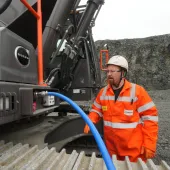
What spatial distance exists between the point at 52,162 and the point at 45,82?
Result: 1.44 m

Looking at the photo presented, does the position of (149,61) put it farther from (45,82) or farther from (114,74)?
(45,82)

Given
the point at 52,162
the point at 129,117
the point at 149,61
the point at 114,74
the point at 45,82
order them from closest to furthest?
the point at 52,162 → the point at 129,117 → the point at 114,74 → the point at 45,82 → the point at 149,61

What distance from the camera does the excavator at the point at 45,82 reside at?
154 cm

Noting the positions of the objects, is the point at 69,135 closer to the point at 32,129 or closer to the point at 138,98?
the point at 32,129

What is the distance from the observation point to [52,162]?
4.92 ft

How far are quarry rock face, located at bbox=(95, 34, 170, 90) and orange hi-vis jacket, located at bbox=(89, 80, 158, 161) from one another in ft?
51.1

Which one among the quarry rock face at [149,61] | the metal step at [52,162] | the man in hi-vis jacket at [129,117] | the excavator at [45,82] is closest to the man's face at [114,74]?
the man in hi-vis jacket at [129,117]

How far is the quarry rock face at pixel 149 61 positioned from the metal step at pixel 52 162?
54.4 feet

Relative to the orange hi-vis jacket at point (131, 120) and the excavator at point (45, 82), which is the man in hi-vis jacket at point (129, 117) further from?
the excavator at point (45, 82)

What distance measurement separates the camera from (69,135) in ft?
9.90

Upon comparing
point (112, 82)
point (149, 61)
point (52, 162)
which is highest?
point (149, 61)

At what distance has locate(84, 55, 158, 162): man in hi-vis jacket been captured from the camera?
8.07 ft

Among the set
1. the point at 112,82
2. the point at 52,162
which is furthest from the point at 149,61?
the point at 52,162

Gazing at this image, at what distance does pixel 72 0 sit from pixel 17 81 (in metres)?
1.69
